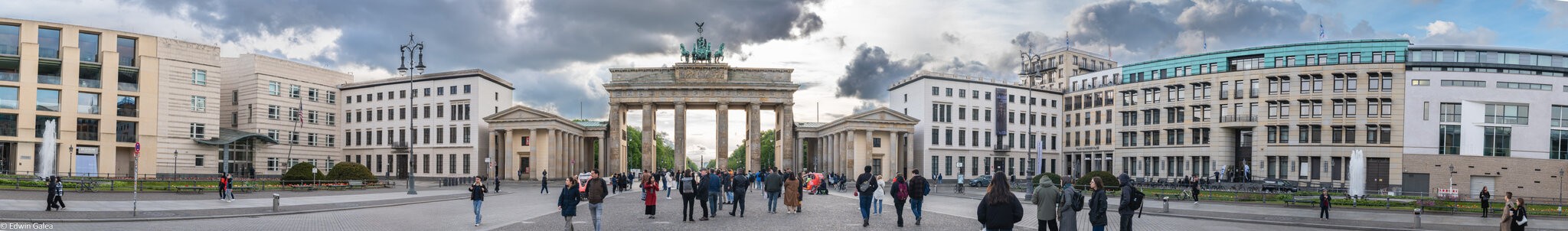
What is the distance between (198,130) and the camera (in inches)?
3007

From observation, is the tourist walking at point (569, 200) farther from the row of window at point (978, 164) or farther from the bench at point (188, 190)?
the row of window at point (978, 164)

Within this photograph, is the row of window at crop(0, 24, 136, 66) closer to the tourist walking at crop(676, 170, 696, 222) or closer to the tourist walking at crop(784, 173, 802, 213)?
the tourist walking at crop(784, 173, 802, 213)

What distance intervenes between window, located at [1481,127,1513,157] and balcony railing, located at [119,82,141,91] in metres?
93.8

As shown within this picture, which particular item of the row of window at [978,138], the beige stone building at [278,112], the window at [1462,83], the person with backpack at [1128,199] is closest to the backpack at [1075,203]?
the person with backpack at [1128,199]

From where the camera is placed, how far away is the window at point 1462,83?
70.5 metres

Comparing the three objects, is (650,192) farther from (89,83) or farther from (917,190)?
(89,83)

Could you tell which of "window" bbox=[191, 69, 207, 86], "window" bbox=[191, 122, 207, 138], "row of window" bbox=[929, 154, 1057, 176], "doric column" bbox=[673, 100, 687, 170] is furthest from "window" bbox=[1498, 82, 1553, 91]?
"window" bbox=[191, 122, 207, 138]

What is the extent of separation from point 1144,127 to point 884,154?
23.4 meters

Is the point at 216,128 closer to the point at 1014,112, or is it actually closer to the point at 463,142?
the point at 463,142

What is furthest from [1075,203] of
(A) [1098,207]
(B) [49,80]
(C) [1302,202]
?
(B) [49,80]

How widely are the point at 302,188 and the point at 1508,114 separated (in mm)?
Result: 77349

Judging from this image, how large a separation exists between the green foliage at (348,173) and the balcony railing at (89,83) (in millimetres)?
25330

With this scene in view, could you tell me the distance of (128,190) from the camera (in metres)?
41.7

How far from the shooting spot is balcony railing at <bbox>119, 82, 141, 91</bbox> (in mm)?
68500
